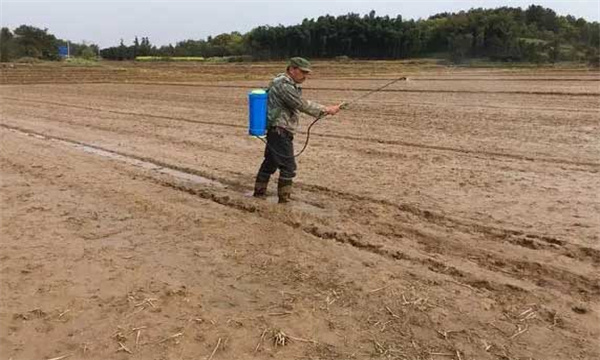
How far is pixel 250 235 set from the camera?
19.8 feet

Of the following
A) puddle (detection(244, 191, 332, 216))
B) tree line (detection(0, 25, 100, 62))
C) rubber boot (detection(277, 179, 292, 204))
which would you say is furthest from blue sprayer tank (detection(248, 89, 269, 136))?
tree line (detection(0, 25, 100, 62))

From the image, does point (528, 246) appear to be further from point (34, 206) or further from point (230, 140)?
point (230, 140)

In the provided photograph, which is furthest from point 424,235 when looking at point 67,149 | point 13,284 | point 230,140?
point 67,149

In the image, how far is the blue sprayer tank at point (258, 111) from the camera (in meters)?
7.09

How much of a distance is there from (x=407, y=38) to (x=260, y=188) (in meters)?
79.6

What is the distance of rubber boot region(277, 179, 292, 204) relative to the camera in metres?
7.28

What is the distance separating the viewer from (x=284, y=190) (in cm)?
730

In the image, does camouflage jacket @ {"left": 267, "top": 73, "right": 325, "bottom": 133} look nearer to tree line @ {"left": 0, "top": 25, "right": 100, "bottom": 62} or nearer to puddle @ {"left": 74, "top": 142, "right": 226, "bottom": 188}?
puddle @ {"left": 74, "top": 142, "right": 226, "bottom": 188}

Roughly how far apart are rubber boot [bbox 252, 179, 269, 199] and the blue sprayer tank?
0.67 m

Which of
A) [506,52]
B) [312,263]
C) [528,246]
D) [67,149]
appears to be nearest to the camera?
[312,263]

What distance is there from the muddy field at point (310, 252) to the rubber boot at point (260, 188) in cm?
28

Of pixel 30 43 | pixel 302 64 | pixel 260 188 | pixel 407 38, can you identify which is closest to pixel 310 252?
pixel 260 188

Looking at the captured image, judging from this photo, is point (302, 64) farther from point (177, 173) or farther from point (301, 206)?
point (177, 173)

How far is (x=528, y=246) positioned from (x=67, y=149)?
9.00 metres
